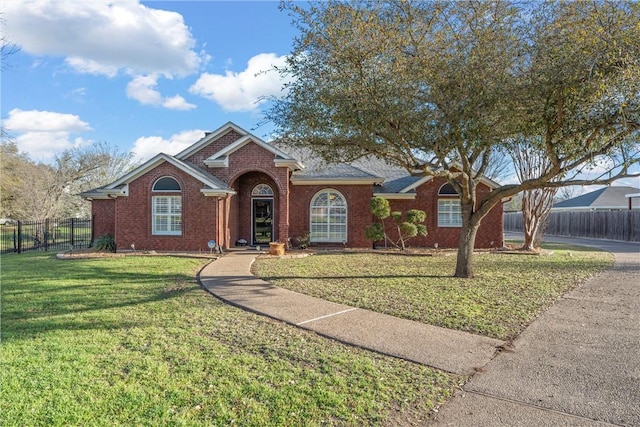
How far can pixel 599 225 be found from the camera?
29812mm

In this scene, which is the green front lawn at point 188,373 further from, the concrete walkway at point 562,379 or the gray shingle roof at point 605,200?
the gray shingle roof at point 605,200

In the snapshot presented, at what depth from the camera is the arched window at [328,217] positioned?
19.4 m

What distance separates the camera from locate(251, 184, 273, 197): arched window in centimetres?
1961

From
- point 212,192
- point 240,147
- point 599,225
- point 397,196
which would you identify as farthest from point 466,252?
point 599,225

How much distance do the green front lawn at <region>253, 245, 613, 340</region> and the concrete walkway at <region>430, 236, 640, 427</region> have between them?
65cm

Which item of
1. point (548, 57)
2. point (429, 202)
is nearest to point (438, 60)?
point (548, 57)

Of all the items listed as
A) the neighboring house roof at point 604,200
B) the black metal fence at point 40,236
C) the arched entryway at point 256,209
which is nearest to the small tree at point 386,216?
the arched entryway at point 256,209

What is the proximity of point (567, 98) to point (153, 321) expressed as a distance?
909 centimetres

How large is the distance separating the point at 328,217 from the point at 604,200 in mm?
32069

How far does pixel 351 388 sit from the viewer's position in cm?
417

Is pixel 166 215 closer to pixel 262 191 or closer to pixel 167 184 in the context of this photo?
pixel 167 184

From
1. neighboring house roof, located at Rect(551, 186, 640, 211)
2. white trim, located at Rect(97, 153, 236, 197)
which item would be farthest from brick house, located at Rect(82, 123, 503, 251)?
neighboring house roof, located at Rect(551, 186, 640, 211)

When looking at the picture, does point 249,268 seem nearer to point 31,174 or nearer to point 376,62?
point 376,62

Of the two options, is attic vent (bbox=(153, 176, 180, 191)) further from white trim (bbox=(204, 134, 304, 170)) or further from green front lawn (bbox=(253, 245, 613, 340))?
green front lawn (bbox=(253, 245, 613, 340))
